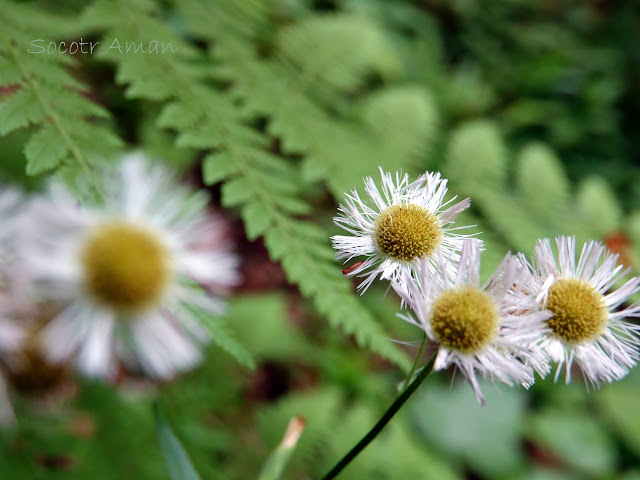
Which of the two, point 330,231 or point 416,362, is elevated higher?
point 416,362

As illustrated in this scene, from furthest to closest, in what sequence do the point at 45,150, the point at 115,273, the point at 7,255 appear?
the point at 115,273 < the point at 7,255 < the point at 45,150

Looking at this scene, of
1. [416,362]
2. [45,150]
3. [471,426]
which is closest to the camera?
[416,362]

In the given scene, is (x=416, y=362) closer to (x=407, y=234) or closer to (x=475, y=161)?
(x=407, y=234)

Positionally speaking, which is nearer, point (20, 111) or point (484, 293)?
point (484, 293)

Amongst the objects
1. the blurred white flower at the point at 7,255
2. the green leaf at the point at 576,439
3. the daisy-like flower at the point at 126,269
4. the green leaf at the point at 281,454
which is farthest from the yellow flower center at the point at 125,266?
the green leaf at the point at 576,439

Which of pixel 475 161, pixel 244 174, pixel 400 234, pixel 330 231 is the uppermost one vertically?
pixel 475 161

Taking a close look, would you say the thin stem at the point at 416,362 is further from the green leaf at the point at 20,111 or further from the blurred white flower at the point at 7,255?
the blurred white flower at the point at 7,255

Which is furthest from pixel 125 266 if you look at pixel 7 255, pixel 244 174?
pixel 244 174

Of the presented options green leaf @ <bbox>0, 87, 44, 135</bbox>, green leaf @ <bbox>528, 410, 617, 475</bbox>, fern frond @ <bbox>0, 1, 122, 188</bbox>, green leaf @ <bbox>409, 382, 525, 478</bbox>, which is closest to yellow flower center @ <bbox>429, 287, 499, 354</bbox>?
fern frond @ <bbox>0, 1, 122, 188</bbox>
